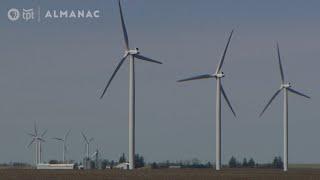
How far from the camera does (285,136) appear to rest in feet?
394

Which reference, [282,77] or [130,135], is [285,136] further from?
[130,135]

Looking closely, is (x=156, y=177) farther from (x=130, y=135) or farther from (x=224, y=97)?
(x=224, y=97)

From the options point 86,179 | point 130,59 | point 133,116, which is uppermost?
point 130,59

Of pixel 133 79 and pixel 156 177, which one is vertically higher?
pixel 133 79

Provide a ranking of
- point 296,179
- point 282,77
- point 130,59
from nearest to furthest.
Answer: point 296,179 < point 130,59 < point 282,77

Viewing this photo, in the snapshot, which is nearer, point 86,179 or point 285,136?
point 86,179

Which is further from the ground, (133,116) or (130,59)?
(130,59)

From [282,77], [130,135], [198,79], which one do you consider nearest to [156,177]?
[130,135]

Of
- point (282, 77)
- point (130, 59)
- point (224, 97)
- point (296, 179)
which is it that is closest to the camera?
point (296, 179)

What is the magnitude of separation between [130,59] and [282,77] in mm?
29701

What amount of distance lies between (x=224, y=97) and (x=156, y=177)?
64.8ft

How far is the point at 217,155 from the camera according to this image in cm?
10956

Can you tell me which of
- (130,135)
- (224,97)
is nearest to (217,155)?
(224,97)

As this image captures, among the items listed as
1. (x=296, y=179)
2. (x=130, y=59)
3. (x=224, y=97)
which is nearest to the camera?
(x=296, y=179)
